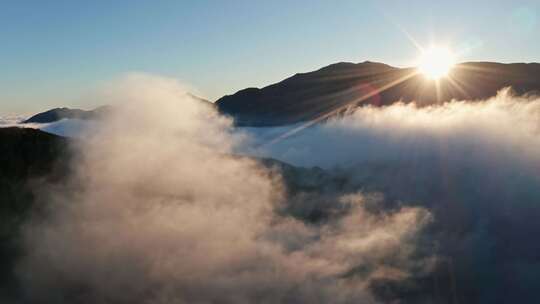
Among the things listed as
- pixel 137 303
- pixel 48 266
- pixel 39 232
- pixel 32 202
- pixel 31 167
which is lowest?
pixel 137 303

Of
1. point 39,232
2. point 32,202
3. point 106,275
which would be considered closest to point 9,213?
point 32,202

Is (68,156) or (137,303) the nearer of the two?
(68,156)

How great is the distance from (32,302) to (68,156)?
145 feet

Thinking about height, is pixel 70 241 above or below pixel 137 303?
above

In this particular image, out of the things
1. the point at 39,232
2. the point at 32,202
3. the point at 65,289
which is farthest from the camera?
the point at 65,289

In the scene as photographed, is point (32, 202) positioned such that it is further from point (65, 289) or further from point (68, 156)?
point (65, 289)

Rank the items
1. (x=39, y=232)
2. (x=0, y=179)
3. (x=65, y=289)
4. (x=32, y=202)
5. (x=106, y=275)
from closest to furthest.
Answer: (x=0, y=179)
(x=32, y=202)
(x=39, y=232)
(x=65, y=289)
(x=106, y=275)

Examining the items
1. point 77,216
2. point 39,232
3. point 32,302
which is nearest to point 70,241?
point 77,216

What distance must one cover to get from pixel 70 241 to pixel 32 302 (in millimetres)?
35908

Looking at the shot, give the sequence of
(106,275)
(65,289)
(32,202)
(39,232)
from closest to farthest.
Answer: (32,202), (39,232), (65,289), (106,275)

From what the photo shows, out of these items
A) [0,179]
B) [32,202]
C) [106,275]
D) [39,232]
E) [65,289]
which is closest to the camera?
[0,179]

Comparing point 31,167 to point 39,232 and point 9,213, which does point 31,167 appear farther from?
point 39,232

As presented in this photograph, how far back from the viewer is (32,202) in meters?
157

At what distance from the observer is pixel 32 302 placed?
156 m
